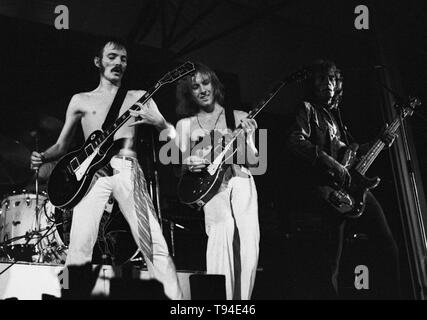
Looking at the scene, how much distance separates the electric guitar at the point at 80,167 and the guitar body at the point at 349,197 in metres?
1.84

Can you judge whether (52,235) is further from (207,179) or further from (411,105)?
(411,105)

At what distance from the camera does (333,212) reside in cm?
497

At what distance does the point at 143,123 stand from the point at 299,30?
199 centimetres

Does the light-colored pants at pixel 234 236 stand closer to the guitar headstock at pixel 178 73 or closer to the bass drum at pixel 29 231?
the guitar headstock at pixel 178 73

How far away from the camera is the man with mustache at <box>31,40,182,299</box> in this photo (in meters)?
4.14

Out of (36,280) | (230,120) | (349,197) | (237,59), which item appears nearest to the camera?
(36,280)

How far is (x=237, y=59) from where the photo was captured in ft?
17.3

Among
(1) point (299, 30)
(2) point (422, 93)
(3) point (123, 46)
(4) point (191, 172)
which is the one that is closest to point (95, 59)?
(3) point (123, 46)

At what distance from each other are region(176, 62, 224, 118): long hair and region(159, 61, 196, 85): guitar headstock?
0.66 ft

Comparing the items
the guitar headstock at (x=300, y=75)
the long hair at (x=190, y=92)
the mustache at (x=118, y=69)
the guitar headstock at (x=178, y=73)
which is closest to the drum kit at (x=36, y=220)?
→ the mustache at (x=118, y=69)

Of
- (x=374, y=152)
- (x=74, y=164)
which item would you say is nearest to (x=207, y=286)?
(x=74, y=164)

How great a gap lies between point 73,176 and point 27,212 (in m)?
0.41

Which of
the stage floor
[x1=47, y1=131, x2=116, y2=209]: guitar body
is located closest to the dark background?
[x1=47, y1=131, x2=116, y2=209]: guitar body

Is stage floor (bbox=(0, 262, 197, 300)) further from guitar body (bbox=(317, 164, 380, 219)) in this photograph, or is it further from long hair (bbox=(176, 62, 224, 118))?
guitar body (bbox=(317, 164, 380, 219))
